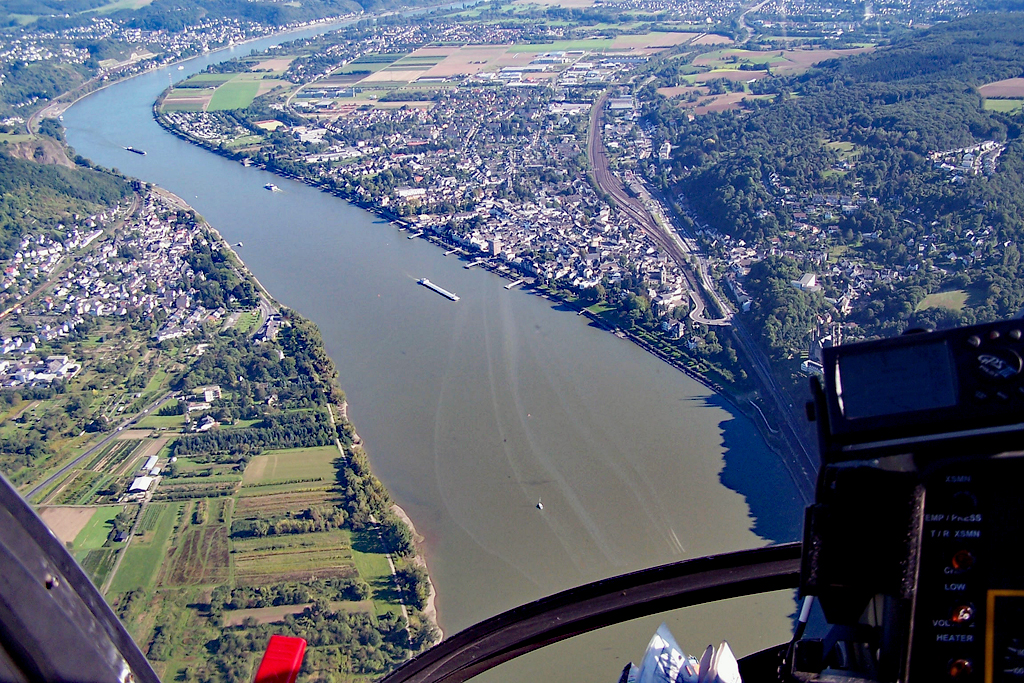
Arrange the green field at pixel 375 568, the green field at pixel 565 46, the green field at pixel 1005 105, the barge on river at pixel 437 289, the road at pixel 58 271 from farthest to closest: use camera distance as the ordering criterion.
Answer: the green field at pixel 565 46
the green field at pixel 1005 105
the road at pixel 58 271
the barge on river at pixel 437 289
the green field at pixel 375 568

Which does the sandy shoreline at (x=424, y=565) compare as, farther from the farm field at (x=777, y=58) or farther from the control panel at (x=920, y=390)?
the farm field at (x=777, y=58)

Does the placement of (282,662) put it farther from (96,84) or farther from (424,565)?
(96,84)

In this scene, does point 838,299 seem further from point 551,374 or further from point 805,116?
point 805,116

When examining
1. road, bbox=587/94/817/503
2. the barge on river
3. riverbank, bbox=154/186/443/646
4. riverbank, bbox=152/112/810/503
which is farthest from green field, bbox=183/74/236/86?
the barge on river

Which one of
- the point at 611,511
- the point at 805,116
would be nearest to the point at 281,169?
the point at 805,116

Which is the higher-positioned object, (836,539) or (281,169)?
(836,539)

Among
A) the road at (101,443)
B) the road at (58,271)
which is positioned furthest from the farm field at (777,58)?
the road at (101,443)

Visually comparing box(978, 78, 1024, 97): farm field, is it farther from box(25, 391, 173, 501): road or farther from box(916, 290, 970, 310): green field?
box(25, 391, 173, 501): road
